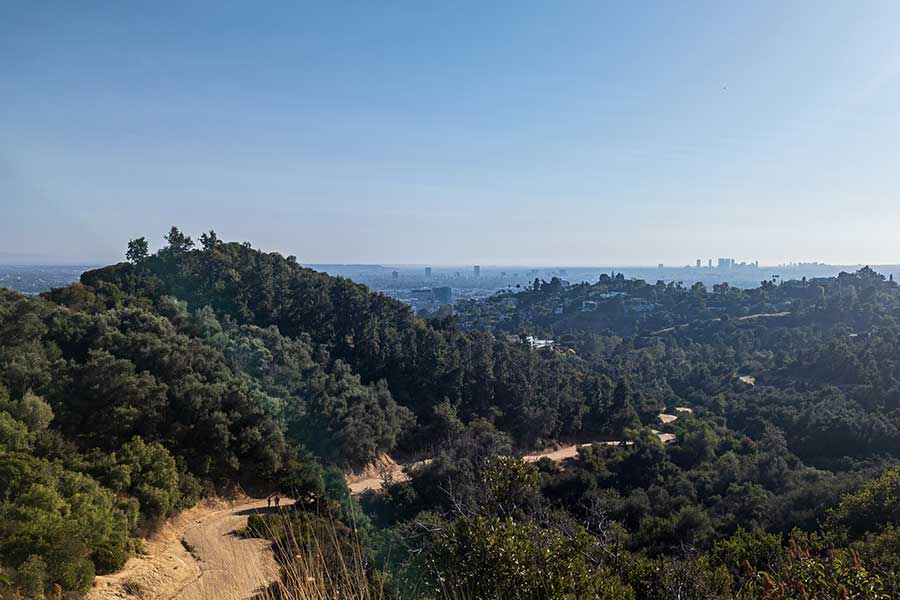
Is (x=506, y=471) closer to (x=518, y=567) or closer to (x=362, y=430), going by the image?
(x=518, y=567)

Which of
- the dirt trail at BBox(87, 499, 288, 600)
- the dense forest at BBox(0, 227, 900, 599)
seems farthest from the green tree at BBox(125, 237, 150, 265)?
the dirt trail at BBox(87, 499, 288, 600)

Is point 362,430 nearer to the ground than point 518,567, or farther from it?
nearer to the ground

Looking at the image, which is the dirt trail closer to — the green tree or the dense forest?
the dense forest

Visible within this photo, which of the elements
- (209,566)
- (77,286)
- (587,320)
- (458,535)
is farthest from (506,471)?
(587,320)

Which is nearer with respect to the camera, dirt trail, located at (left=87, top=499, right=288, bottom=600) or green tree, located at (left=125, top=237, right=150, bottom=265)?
dirt trail, located at (left=87, top=499, right=288, bottom=600)

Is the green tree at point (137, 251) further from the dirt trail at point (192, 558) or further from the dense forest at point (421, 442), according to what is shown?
the dirt trail at point (192, 558)

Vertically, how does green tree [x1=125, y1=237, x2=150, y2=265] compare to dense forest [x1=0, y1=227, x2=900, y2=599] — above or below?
above
